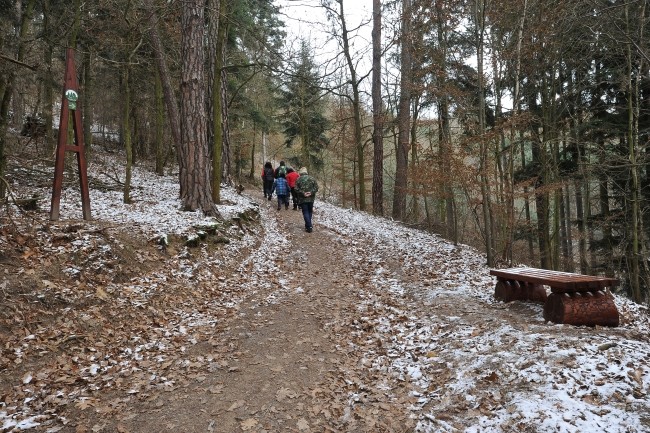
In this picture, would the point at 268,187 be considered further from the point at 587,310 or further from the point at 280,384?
the point at 587,310

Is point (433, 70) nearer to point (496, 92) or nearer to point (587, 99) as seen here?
point (496, 92)

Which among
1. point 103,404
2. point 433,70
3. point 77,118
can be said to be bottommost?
point 103,404

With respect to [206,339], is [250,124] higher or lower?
higher

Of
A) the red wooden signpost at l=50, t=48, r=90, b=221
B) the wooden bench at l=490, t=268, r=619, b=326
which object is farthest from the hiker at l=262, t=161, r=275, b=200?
the wooden bench at l=490, t=268, r=619, b=326

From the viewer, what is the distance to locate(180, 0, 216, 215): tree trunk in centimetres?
966

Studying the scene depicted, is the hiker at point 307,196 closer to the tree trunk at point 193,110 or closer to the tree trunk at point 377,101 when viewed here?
the tree trunk at point 193,110

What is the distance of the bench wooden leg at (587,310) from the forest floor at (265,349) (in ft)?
0.59

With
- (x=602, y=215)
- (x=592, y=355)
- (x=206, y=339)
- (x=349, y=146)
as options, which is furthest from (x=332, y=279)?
(x=349, y=146)

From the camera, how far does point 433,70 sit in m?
8.80

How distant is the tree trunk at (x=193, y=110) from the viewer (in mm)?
9664

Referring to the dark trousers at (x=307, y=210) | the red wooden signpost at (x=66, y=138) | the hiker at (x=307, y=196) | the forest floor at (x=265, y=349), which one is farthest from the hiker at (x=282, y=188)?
the red wooden signpost at (x=66, y=138)

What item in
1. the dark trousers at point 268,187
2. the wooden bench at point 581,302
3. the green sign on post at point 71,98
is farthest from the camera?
the dark trousers at point 268,187

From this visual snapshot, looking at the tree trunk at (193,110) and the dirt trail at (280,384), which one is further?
the tree trunk at (193,110)

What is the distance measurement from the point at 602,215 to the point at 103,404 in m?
15.8
